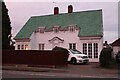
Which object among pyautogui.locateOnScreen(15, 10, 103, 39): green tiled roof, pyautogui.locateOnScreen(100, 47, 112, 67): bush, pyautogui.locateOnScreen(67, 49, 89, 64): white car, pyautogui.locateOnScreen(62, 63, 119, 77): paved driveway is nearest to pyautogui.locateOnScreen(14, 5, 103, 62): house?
pyautogui.locateOnScreen(15, 10, 103, 39): green tiled roof

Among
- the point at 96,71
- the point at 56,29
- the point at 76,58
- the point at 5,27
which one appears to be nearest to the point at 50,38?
the point at 56,29

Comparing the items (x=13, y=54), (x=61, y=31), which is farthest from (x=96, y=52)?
(x=13, y=54)

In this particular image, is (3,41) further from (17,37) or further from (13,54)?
(13,54)

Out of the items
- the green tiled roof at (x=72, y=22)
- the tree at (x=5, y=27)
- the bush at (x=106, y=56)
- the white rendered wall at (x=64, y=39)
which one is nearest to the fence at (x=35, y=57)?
the bush at (x=106, y=56)

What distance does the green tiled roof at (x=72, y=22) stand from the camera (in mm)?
42312

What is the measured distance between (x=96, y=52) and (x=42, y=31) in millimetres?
9696

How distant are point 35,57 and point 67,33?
13504 mm

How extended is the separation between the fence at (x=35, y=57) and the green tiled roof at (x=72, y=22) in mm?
11598

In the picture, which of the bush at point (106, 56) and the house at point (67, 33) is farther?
the house at point (67, 33)

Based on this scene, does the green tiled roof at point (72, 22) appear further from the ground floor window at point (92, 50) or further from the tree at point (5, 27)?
the tree at point (5, 27)

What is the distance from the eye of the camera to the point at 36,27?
47688 mm

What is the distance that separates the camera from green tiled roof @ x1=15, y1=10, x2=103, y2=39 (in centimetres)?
4231

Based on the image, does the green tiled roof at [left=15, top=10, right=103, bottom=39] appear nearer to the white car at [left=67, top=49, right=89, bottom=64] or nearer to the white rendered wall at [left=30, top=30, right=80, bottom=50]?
the white rendered wall at [left=30, top=30, right=80, bottom=50]

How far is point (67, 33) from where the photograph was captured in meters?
43.4
